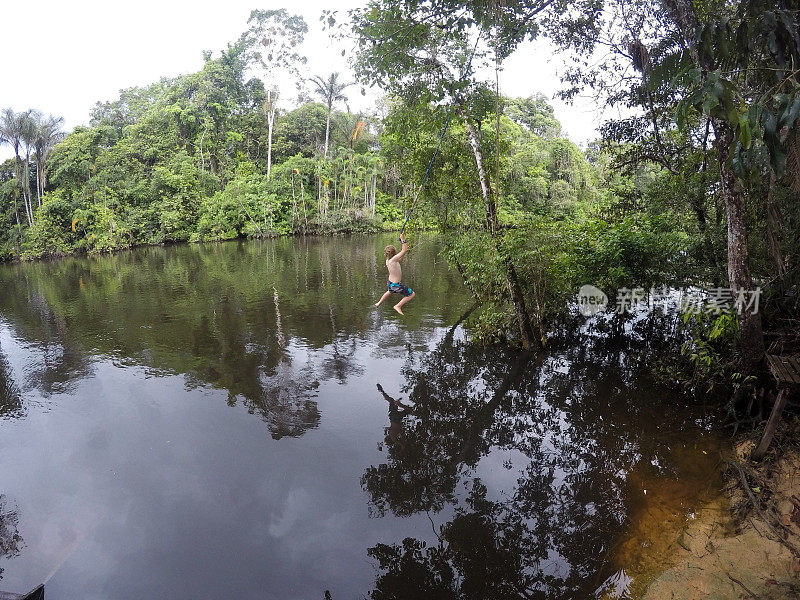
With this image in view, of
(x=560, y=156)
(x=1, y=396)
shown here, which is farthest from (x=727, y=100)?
(x=560, y=156)

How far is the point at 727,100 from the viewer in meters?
3.07

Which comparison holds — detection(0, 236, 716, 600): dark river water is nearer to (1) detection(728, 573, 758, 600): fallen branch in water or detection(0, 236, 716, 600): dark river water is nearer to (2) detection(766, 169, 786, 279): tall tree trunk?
(1) detection(728, 573, 758, 600): fallen branch in water

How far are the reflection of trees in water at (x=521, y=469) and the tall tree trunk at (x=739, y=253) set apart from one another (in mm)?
1475

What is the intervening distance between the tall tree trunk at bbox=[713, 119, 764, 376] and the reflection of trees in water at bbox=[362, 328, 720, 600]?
4.84ft

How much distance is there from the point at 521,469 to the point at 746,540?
7.89 ft

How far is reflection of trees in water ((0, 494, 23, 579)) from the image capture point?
5.03 metres

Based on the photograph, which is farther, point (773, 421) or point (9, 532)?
point (9, 532)

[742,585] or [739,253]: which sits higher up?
[739,253]

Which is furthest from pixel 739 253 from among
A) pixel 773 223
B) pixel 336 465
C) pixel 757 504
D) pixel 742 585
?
pixel 336 465

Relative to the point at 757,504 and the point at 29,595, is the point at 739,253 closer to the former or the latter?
the point at 757,504

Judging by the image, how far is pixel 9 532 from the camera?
17.4 ft

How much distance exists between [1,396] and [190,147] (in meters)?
40.8

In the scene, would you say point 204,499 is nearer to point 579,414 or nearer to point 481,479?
point 481,479

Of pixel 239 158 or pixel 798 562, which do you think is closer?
pixel 798 562
